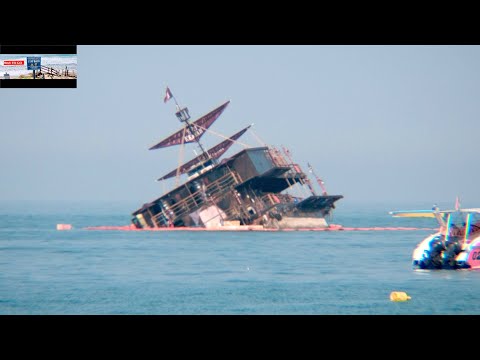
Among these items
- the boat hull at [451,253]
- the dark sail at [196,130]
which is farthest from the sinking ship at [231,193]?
the boat hull at [451,253]

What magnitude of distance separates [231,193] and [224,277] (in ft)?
96.4

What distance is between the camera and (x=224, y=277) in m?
53.7

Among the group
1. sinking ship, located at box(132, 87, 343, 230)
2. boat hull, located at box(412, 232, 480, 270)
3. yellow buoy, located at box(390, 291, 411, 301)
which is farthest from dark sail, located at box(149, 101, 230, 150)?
yellow buoy, located at box(390, 291, 411, 301)

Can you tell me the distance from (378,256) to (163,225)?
87.3 feet

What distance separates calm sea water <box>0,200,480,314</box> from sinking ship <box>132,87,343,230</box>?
321 cm

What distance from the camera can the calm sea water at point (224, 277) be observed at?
43.6 meters

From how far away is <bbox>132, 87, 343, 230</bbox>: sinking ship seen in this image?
269 feet

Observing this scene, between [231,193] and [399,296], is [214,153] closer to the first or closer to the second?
[231,193]

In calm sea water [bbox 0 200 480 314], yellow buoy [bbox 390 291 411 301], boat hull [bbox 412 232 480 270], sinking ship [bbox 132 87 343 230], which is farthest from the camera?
sinking ship [bbox 132 87 343 230]

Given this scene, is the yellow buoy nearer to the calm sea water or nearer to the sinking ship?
the calm sea water

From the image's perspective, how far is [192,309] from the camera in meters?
42.9

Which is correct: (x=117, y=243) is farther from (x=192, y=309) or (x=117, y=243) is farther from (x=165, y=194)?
(x=192, y=309)

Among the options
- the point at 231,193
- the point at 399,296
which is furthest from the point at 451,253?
the point at 231,193

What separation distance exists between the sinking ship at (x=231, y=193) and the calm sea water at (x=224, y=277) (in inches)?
126
